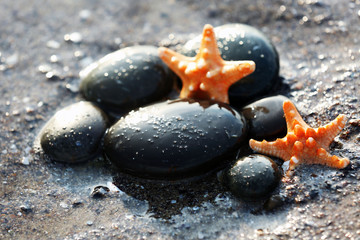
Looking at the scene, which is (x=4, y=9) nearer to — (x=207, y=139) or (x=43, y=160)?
(x=43, y=160)

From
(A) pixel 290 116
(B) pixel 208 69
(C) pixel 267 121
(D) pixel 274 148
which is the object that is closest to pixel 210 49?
(B) pixel 208 69

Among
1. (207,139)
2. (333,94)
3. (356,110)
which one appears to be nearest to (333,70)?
(333,94)

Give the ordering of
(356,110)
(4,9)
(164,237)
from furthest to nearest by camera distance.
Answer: (4,9), (356,110), (164,237)

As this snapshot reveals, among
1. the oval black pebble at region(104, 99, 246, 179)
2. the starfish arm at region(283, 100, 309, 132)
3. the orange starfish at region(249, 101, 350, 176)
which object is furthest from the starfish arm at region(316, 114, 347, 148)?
the oval black pebble at region(104, 99, 246, 179)

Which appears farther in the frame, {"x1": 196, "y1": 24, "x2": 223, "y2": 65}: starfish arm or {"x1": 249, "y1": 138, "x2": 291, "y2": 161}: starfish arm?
{"x1": 196, "y1": 24, "x2": 223, "y2": 65}: starfish arm

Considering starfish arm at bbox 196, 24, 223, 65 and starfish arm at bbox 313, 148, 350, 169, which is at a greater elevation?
starfish arm at bbox 196, 24, 223, 65

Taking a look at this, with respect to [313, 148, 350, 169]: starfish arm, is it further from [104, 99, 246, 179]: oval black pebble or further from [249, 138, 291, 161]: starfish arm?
[104, 99, 246, 179]: oval black pebble

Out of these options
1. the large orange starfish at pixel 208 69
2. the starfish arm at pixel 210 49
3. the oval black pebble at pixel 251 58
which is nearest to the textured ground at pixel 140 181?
the oval black pebble at pixel 251 58
